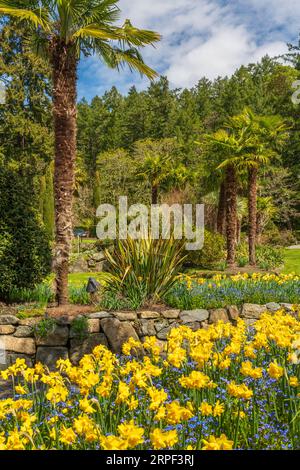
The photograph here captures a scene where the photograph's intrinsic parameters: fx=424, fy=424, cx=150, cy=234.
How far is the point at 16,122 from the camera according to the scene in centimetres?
2822

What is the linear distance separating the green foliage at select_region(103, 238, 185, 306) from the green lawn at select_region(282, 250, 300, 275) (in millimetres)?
8937

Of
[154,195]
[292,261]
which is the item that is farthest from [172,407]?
[154,195]

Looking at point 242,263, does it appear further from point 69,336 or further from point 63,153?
point 69,336

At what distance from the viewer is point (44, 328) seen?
610 cm

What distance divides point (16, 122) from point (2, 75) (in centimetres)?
309

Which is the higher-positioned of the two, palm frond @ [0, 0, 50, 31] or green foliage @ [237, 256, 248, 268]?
palm frond @ [0, 0, 50, 31]

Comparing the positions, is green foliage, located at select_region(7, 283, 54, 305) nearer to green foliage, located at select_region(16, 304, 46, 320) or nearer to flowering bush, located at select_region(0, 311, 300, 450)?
green foliage, located at select_region(16, 304, 46, 320)

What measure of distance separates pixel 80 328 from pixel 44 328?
0.51 metres

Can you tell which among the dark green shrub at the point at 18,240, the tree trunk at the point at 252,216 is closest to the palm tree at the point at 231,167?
the tree trunk at the point at 252,216

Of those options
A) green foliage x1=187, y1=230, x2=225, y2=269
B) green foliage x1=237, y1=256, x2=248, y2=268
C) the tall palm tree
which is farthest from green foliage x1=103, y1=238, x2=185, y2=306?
the tall palm tree

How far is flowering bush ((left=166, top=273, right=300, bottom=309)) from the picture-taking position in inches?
284

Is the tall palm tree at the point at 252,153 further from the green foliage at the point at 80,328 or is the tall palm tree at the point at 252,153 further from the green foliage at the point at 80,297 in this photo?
the green foliage at the point at 80,328
